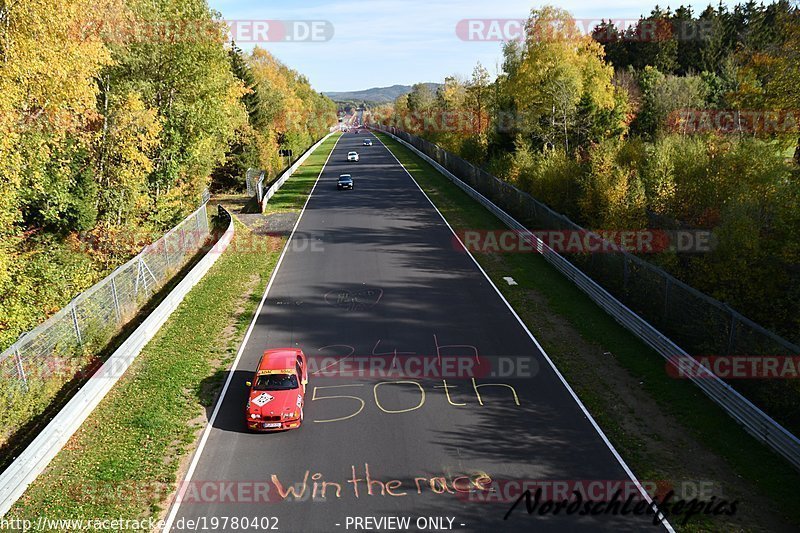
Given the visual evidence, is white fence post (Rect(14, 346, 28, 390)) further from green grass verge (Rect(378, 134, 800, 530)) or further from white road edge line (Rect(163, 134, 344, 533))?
green grass verge (Rect(378, 134, 800, 530))

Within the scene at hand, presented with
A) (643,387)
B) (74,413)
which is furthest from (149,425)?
(643,387)

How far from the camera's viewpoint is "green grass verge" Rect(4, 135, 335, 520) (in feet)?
39.0

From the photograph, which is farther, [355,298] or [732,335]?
[355,298]

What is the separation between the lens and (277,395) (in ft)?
48.7

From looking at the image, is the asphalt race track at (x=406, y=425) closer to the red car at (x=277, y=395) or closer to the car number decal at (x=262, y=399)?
the red car at (x=277, y=395)

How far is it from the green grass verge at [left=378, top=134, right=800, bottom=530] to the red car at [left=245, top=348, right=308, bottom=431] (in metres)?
8.36

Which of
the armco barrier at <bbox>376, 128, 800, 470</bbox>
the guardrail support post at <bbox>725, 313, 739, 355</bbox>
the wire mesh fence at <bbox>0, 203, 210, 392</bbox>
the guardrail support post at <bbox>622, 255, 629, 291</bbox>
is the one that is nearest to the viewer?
the armco barrier at <bbox>376, 128, 800, 470</bbox>

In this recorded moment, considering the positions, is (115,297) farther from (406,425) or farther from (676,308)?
(676,308)

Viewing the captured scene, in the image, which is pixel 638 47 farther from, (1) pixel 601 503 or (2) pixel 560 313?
(1) pixel 601 503

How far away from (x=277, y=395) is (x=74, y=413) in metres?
5.39

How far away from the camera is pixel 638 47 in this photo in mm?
81812

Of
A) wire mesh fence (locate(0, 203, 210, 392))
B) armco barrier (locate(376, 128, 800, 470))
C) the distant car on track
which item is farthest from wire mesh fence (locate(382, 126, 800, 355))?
the distant car on track

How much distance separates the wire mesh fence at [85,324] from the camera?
14.8 m

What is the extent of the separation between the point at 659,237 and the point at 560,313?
6.20 meters
